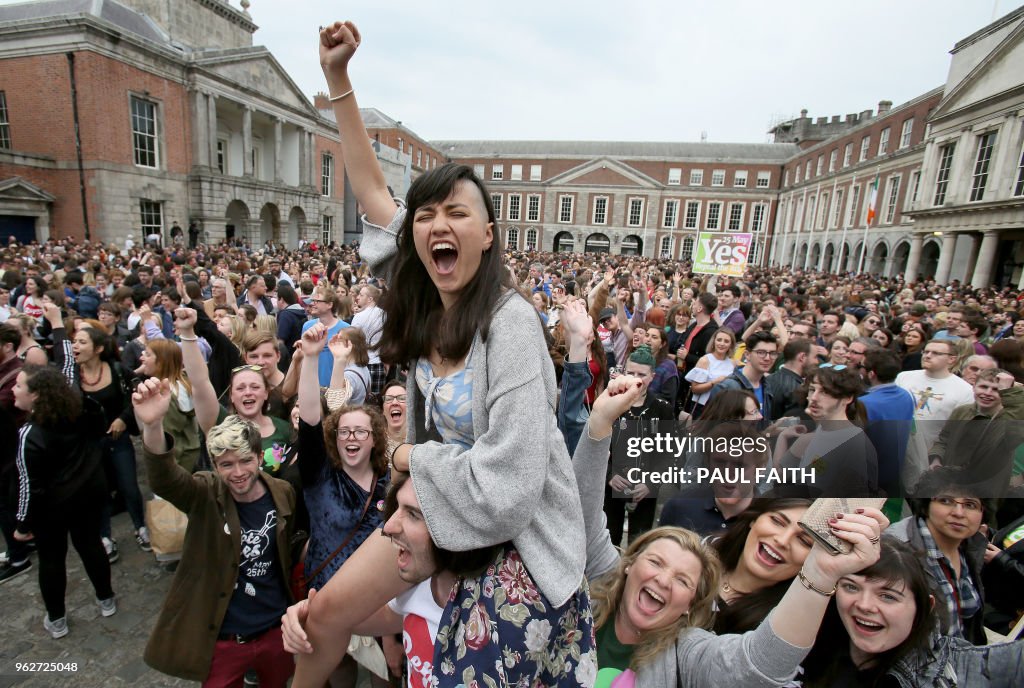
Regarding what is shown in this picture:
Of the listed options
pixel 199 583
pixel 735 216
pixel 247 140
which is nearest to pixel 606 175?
pixel 735 216

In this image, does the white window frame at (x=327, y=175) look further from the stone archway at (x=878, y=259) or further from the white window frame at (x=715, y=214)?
the white window frame at (x=715, y=214)

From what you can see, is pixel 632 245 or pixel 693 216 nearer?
pixel 693 216

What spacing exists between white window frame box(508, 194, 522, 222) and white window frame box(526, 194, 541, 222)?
0.99 metres

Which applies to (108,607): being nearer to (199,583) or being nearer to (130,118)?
(199,583)

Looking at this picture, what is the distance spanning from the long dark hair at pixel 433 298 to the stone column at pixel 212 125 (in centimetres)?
2844

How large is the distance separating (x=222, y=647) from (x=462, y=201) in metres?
2.62

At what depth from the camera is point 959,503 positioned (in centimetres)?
218

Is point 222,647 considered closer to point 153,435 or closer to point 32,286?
point 153,435

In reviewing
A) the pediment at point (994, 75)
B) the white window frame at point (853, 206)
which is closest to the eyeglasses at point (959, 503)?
the pediment at point (994, 75)

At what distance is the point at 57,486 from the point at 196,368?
1.53m

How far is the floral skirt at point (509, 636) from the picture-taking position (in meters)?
1.21

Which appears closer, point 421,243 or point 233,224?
point 421,243

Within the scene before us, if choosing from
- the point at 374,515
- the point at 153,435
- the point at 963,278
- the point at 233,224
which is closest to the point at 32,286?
the point at 153,435

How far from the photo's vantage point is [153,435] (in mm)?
2174
